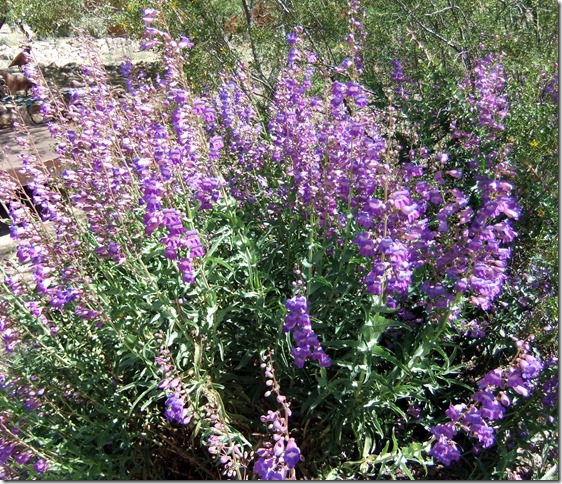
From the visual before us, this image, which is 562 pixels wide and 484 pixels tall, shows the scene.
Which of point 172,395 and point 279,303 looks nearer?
point 172,395

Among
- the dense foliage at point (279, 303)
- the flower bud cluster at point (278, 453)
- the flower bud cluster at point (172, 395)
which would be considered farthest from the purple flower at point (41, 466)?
the flower bud cluster at point (278, 453)

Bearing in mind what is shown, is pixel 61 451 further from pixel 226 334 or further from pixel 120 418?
pixel 226 334

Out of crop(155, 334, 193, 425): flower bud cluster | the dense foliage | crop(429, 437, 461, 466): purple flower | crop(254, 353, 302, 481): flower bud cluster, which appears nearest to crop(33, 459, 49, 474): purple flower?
the dense foliage

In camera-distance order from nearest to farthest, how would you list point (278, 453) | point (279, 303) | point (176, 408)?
point (278, 453) → point (176, 408) → point (279, 303)

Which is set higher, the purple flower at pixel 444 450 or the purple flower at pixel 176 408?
the purple flower at pixel 176 408

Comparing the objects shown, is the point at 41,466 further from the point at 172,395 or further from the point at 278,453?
the point at 278,453

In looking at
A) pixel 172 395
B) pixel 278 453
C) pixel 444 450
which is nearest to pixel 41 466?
pixel 172 395

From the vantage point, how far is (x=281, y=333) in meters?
2.68

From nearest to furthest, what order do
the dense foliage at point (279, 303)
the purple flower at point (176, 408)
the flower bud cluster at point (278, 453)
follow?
the flower bud cluster at point (278, 453) → the purple flower at point (176, 408) → the dense foliage at point (279, 303)

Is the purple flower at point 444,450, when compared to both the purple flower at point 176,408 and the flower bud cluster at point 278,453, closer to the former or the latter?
the flower bud cluster at point 278,453

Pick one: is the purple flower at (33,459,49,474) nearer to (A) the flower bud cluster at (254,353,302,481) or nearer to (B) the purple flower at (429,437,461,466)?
(A) the flower bud cluster at (254,353,302,481)

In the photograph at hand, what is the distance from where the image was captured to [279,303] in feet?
8.29

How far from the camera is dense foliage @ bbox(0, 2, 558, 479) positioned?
7.86ft

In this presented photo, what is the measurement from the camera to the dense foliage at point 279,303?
7.86 ft
